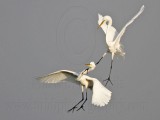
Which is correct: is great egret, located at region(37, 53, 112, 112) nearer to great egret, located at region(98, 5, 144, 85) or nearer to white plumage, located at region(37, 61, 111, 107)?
white plumage, located at region(37, 61, 111, 107)

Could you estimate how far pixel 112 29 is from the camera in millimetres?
17562

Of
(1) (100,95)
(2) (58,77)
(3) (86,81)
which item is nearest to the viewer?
(1) (100,95)

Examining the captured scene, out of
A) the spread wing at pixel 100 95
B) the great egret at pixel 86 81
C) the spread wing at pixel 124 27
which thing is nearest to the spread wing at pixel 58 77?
the great egret at pixel 86 81

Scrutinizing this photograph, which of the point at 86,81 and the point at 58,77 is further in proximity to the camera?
the point at 58,77

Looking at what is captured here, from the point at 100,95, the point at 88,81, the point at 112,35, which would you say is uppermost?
the point at 112,35

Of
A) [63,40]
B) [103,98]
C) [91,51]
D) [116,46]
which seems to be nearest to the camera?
[103,98]

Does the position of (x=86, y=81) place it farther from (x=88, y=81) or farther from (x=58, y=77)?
(x=58, y=77)

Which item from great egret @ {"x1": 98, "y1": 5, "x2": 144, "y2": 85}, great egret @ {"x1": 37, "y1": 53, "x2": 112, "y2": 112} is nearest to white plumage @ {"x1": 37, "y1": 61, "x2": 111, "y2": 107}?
great egret @ {"x1": 37, "y1": 53, "x2": 112, "y2": 112}

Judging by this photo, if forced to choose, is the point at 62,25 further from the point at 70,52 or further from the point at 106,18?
the point at 106,18

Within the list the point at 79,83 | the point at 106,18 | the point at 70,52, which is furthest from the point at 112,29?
the point at 70,52

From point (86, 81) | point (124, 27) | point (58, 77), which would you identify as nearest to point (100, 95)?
point (86, 81)

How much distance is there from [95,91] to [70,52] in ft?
18.6

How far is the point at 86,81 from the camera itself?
1616cm

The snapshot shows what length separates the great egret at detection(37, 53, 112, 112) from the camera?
1551 centimetres
